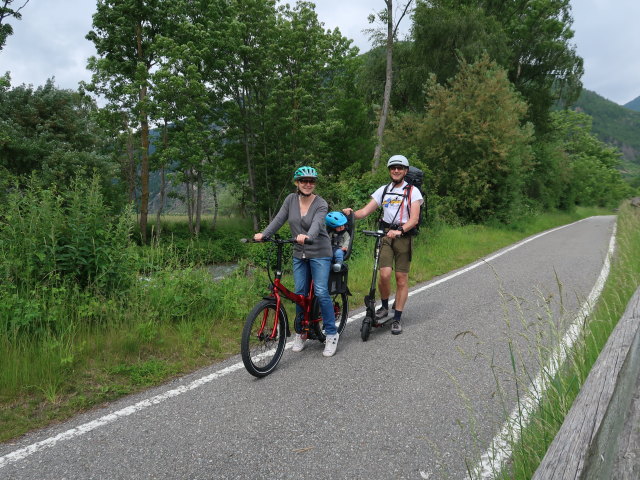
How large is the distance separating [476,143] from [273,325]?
17.4m

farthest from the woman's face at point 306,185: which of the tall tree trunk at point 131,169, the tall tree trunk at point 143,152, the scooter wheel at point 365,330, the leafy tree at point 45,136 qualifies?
the tall tree trunk at point 131,169

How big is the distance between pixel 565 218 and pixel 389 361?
3547 centimetres

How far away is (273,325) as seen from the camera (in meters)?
4.20

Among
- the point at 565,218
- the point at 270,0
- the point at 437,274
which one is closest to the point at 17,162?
the point at 270,0

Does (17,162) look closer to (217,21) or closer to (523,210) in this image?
(217,21)

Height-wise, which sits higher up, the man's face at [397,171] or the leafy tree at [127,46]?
the leafy tree at [127,46]

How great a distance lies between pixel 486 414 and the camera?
10.3 feet

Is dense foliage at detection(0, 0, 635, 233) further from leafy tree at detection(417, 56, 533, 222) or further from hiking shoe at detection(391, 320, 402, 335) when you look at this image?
hiking shoe at detection(391, 320, 402, 335)

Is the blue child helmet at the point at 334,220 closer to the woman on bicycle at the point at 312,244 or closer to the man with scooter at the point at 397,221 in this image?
the woman on bicycle at the point at 312,244

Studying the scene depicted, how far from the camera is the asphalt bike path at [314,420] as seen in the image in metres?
2.57

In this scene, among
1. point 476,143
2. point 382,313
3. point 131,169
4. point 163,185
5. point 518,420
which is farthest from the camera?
point 131,169

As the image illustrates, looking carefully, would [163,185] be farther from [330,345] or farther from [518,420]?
[518,420]

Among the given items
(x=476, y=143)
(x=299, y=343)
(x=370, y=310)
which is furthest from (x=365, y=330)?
(x=476, y=143)

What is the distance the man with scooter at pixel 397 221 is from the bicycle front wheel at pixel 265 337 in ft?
4.93
